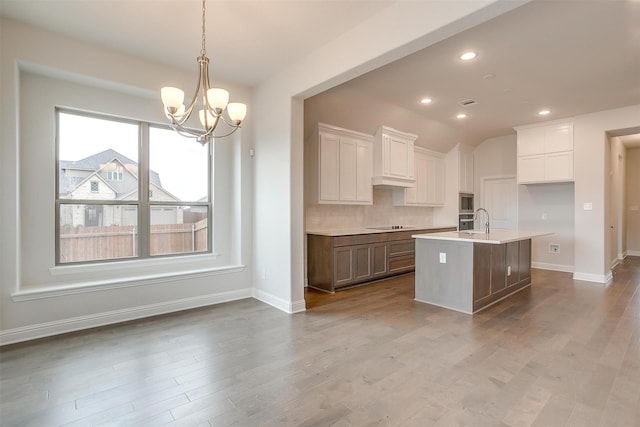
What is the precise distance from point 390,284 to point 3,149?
16.3 ft

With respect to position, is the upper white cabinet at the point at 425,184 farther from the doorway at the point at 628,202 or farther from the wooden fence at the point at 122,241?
the doorway at the point at 628,202

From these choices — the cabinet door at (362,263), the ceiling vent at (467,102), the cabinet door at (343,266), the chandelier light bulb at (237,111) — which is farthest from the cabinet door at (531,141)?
the chandelier light bulb at (237,111)

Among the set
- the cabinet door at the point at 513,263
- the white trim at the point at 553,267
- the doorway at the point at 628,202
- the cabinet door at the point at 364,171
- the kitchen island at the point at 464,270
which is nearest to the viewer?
the kitchen island at the point at 464,270

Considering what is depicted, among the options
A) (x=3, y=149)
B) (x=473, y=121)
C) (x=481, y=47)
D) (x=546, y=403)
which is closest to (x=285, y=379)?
(x=546, y=403)

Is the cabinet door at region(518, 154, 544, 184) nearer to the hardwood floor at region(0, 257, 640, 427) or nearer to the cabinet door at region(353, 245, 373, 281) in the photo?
the hardwood floor at region(0, 257, 640, 427)

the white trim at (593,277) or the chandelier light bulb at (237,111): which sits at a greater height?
the chandelier light bulb at (237,111)

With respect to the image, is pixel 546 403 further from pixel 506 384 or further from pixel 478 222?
pixel 478 222

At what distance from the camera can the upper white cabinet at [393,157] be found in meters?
5.68

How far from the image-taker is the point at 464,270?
3.83 m

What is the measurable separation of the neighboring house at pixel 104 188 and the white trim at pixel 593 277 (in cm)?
677

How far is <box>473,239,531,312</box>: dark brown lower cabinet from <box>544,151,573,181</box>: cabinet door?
5.19ft

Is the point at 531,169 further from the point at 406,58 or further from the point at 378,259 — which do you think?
the point at 406,58

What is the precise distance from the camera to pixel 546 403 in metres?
2.01

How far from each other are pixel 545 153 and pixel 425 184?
2.22 metres
